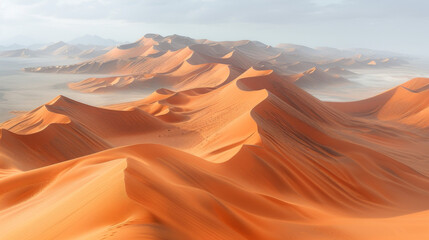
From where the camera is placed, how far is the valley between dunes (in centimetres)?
507

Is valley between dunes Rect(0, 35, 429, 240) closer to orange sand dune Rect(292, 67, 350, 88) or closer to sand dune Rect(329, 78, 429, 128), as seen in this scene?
sand dune Rect(329, 78, 429, 128)

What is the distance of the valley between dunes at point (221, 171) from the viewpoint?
5.07 metres

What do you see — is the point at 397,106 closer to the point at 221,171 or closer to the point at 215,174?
the point at 221,171

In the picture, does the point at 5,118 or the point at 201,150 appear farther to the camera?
the point at 5,118

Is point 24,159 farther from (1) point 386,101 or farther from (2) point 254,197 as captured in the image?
(1) point 386,101

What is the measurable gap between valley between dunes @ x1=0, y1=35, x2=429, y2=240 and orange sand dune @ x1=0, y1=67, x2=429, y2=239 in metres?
0.04

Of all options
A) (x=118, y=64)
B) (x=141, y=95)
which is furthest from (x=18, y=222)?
(x=118, y=64)

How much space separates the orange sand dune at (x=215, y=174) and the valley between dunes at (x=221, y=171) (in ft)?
0.12

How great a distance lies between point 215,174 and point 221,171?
818mm

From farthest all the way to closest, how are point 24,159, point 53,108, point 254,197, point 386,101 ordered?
point 386,101
point 53,108
point 24,159
point 254,197

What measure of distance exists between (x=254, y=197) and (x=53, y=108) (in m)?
14.7

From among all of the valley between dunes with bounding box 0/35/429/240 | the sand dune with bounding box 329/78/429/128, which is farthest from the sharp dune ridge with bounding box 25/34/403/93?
the valley between dunes with bounding box 0/35/429/240

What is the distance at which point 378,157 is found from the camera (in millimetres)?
13961

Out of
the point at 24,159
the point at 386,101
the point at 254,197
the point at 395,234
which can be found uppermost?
the point at 24,159
